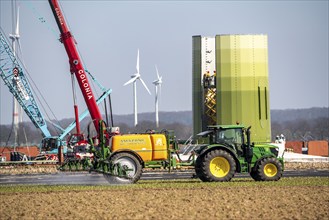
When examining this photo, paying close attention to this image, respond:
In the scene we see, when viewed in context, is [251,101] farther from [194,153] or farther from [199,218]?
[199,218]

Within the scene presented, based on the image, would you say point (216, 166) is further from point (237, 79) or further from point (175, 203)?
point (237, 79)

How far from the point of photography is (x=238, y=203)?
2186cm

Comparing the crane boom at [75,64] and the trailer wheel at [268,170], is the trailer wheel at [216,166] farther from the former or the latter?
the crane boom at [75,64]

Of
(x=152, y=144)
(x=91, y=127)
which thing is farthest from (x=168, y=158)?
(x=91, y=127)

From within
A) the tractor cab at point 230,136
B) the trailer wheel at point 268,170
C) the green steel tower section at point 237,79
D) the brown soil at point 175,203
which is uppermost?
the green steel tower section at point 237,79

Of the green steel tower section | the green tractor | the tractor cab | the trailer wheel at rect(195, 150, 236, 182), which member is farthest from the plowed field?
the green steel tower section

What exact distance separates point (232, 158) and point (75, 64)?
22.3m

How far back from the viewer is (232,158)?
2936 centimetres

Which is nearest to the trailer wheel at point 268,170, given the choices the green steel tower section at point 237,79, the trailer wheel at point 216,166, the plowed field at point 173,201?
the plowed field at point 173,201

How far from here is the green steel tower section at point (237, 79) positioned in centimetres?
5344

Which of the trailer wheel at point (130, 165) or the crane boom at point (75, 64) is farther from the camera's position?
the crane boom at point (75, 64)

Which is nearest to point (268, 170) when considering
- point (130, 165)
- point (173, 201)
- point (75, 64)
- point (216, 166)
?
point (216, 166)

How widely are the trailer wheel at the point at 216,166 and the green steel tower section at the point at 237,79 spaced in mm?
23611

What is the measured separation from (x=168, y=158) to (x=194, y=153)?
116cm
